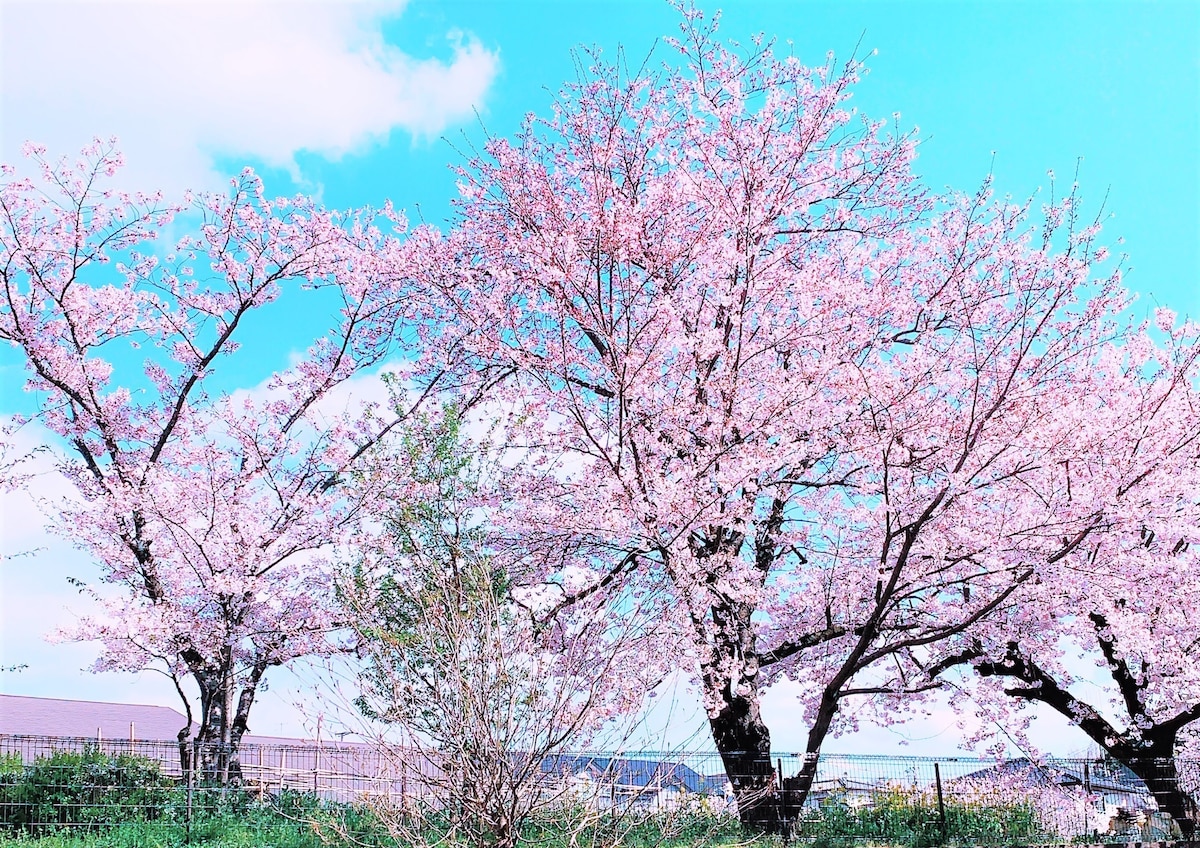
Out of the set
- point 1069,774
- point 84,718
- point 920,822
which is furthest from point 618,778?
point 84,718

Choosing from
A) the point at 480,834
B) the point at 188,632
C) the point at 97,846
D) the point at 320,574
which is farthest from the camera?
the point at 320,574

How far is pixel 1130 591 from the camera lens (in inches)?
534

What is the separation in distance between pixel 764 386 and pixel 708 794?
5.24 meters

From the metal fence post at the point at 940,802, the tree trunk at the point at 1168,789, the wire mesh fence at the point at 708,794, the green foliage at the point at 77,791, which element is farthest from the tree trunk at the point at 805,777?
the green foliage at the point at 77,791

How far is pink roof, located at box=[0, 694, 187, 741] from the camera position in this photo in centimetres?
2387

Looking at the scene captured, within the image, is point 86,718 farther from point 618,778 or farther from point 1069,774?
point 1069,774

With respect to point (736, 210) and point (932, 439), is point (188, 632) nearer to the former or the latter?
point (736, 210)

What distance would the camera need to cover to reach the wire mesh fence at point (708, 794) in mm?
11500

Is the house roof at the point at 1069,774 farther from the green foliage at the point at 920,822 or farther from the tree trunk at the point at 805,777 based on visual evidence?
the tree trunk at the point at 805,777

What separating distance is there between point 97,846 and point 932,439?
429 inches

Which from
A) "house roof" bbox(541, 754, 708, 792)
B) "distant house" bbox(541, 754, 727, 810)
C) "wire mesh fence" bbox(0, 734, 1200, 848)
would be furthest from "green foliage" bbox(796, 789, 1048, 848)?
"distant house" bbox(541, 754, 727, 810)

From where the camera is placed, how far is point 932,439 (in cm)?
1285

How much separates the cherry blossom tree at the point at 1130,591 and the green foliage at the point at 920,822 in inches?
68.7

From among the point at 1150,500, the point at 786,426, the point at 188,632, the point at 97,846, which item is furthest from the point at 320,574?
the point at 1150,500
